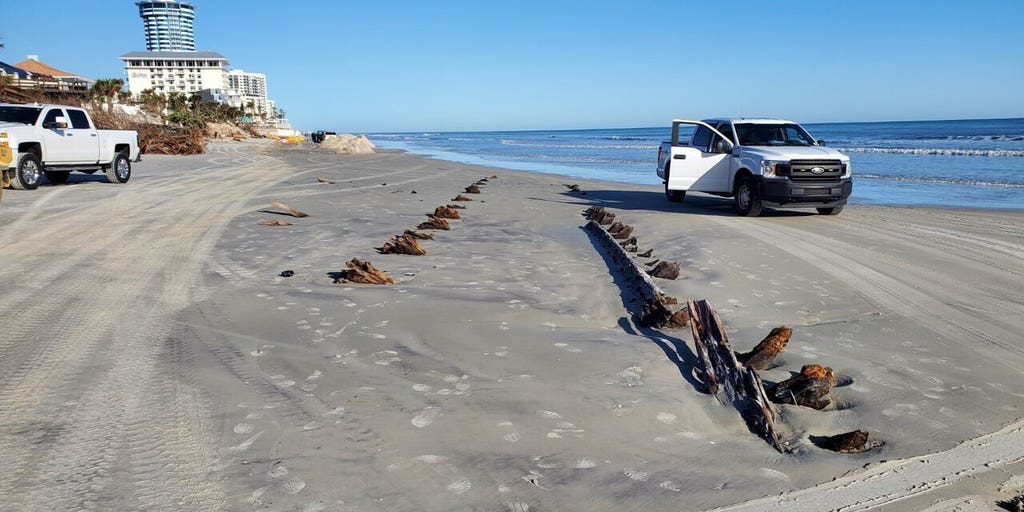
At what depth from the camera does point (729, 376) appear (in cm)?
405

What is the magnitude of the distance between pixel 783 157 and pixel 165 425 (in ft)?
36.3

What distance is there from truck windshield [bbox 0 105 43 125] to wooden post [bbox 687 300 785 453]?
16231 millimetres

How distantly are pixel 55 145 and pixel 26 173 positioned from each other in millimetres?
1005

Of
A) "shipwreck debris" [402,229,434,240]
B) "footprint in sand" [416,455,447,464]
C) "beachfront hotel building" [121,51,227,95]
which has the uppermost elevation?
"beachfront hotel building" [121,51,227,95]

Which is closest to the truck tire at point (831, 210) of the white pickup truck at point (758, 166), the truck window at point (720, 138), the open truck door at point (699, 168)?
the white pickup truck at point (758, 166)

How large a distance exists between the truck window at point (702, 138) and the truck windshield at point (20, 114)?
560 inches

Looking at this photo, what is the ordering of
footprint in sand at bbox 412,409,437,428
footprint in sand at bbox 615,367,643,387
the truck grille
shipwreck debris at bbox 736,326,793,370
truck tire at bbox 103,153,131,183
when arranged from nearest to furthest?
footprint in sand at bbox 412,409,437,428, footprint in sand at bbox 615,367,643,387, shipwreck debris at bbox 736,326,793,370, the truck grille, truck tire at bbox 103,153,131,183

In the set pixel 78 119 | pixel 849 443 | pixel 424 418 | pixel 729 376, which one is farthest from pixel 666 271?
pixel 78 119

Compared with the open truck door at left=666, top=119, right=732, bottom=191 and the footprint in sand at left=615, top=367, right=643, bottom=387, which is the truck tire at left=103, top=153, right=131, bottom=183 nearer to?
the open truck door at left=666, top=119, right=732, bottom=191

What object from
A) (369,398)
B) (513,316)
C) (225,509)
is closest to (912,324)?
(513,316)

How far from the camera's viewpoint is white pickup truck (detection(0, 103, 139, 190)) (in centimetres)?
1476

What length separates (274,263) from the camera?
7.91 metres

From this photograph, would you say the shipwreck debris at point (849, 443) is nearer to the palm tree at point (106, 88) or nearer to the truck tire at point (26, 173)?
the truck tire at point (26, 173)

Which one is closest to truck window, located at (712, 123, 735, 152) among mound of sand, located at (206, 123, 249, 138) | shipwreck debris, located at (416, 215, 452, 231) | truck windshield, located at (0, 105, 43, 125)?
shipwreck debris, located at (416, 215, 452, 231)
